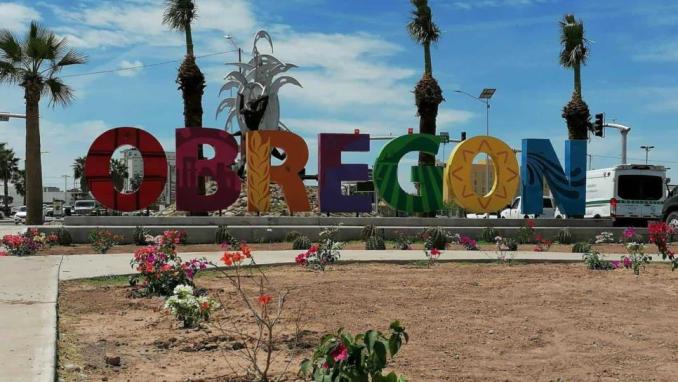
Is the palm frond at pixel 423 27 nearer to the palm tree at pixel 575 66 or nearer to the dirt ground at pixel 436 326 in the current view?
the palm tree at pixel 575 66

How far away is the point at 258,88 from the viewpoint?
1580 inches

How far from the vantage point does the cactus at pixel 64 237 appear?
69.8 ft

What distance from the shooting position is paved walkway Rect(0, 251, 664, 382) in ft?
19.5

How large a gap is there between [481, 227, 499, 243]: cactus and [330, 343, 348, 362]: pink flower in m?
19.5

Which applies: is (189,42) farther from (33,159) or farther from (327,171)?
(327,171)

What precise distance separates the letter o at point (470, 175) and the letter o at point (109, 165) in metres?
10.7

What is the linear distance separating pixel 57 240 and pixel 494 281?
563 inches

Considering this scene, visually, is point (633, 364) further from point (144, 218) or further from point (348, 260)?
point (144, 218)

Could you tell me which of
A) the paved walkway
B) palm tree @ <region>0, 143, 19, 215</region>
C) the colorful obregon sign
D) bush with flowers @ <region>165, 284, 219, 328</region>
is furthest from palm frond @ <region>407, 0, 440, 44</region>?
palm tree @ <region>0, 143, 19, 215</region>

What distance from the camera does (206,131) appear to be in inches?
1067

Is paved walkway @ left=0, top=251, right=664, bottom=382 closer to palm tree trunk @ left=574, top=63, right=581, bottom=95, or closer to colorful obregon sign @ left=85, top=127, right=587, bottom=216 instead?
colorful obregon sign @ left=85, top=127, right=587, bottom=216

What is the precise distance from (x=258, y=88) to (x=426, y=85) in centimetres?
1031

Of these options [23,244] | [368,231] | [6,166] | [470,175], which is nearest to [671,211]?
[470,175]

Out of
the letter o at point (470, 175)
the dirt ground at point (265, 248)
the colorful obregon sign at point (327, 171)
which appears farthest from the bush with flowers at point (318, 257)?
the letter o at point (470, 175)
